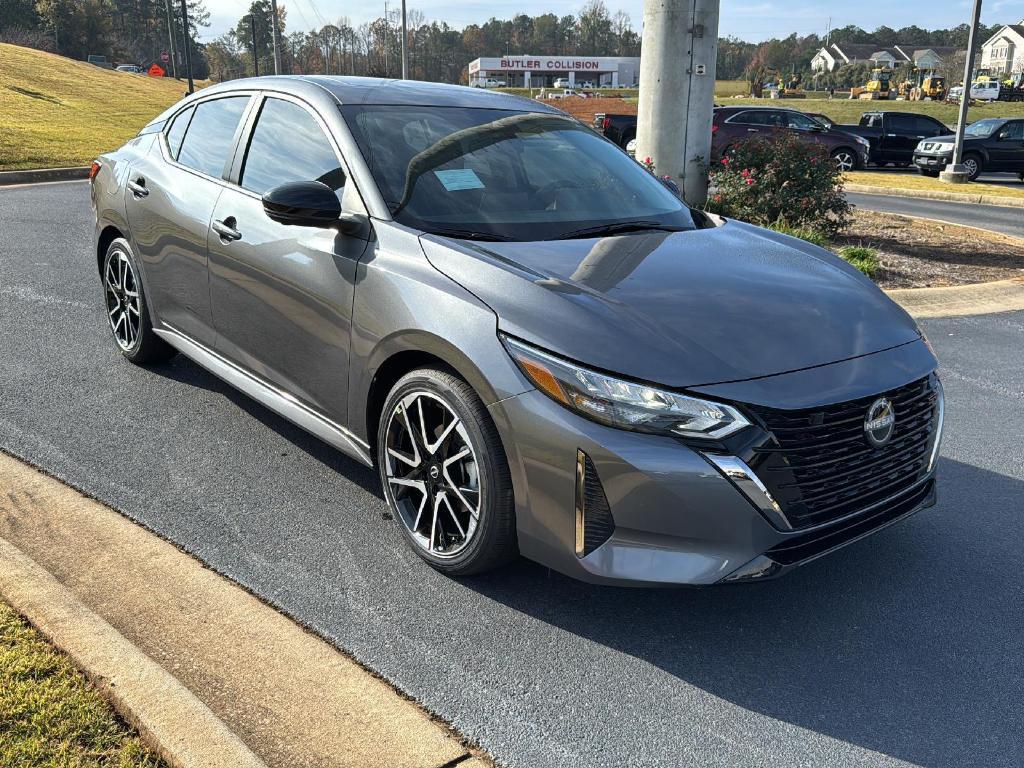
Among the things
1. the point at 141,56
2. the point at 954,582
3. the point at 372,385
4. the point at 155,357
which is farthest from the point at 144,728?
the point at 141,56

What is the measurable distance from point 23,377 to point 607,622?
4.03 meters

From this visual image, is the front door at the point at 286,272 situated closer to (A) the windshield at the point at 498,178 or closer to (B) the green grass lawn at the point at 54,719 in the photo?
(A) the windshield at the point at 498,178

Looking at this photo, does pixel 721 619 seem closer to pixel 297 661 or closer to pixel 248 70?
pixel 297 661

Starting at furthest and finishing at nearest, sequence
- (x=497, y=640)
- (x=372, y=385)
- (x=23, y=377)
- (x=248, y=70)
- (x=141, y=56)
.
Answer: (x=248, y=70) < (x=141, y=56) < (x=23, y=377) < (x=372, y=385) < (x=497, y=640)

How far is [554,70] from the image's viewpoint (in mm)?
128500

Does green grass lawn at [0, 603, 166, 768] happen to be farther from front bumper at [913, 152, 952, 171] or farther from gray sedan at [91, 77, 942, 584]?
front bumper at [913, 152, 952, 171]

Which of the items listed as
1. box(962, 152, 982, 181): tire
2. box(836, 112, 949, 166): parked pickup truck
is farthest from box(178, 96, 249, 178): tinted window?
box(836, 112, 949, 166): parked pickup truck

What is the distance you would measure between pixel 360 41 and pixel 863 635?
470 feet

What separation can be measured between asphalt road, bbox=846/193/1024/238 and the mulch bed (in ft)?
4.76

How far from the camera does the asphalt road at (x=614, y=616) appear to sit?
8.70ft

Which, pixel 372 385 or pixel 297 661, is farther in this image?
pixel 372 385

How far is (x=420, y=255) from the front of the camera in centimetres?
340

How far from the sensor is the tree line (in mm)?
87188

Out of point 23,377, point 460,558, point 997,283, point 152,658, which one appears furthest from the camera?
point 997,283
